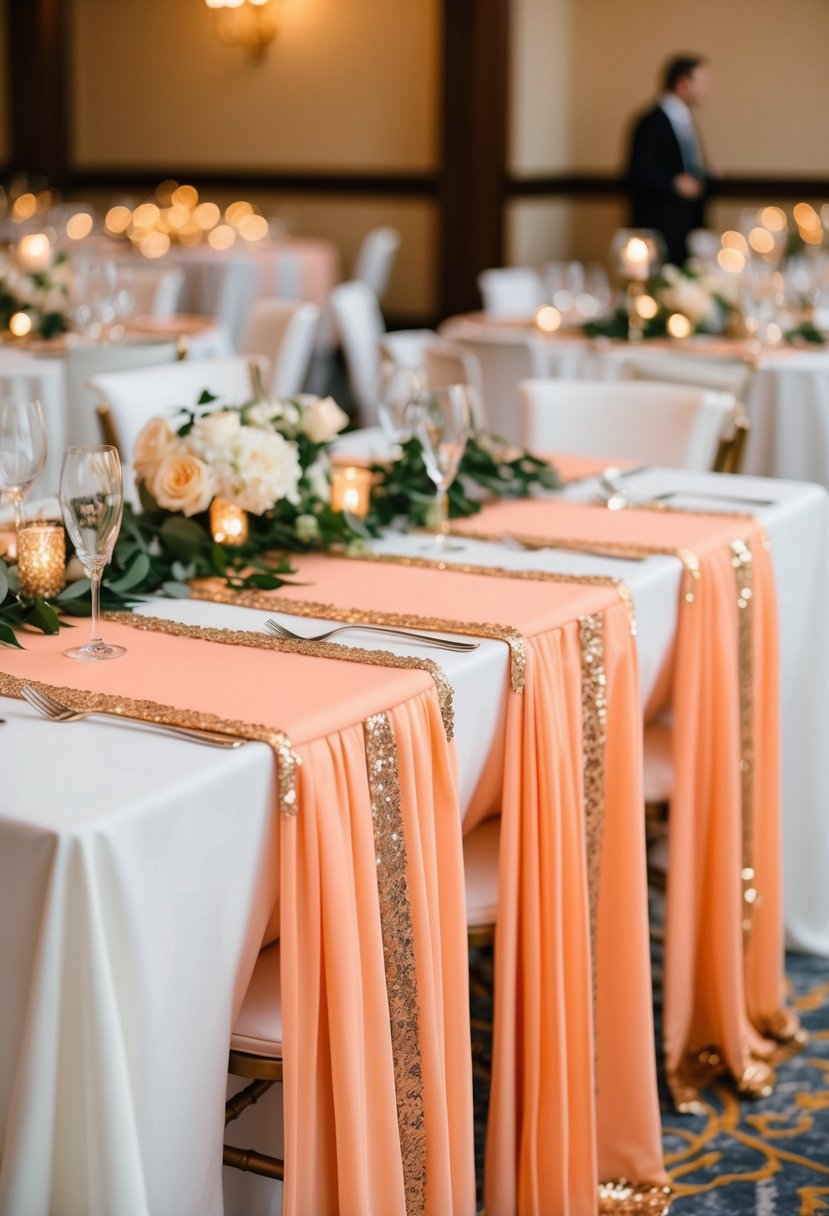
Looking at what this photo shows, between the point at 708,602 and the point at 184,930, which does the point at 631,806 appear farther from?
the point at 184,930

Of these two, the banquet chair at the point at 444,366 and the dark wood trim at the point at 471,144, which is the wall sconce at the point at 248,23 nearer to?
the dark wood trim at the point at 471,144

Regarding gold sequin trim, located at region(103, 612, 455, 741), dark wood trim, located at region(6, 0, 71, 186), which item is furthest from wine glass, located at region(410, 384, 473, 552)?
dark wood trim, located at region(6, 0, 71, 186)

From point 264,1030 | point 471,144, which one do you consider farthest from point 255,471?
point 471,144

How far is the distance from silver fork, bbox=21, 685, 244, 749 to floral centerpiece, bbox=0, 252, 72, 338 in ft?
11.4

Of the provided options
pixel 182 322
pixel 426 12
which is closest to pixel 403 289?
pixel 426 12

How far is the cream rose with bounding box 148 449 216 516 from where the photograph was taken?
2178mm

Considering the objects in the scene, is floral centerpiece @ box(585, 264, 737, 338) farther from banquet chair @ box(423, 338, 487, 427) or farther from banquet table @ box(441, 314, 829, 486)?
banquet chair @ box(423, 338, 487, 427)

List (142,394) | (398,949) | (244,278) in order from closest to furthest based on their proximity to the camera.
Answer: (398,949)
(142,394)
(244,278)

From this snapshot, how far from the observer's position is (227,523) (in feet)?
7.40

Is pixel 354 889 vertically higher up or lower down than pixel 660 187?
lower down

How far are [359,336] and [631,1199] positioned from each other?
14.7 feet

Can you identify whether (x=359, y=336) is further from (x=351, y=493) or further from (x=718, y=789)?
(x=718, y=789)

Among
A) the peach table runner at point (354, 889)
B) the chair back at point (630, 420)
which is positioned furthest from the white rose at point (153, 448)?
the chair back at point (630, 420)

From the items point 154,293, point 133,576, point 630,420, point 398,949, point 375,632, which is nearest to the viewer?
point 398,949
